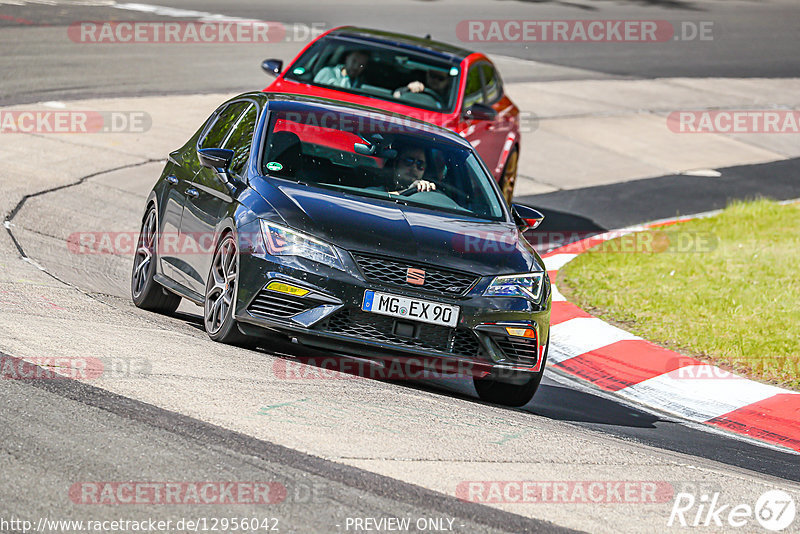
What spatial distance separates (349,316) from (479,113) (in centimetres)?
611

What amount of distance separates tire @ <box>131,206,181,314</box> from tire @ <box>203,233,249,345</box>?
110 centimetres

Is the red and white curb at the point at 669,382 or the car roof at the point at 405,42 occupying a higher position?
the car roof at the point at 405,42

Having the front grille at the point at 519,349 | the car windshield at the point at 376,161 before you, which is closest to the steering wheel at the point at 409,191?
the car windshield at the point at 376,161

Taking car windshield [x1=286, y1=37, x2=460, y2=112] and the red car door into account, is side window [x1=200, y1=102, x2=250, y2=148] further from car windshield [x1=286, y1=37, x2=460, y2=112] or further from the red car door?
the red car door

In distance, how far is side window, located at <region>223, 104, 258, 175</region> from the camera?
25.9 feet

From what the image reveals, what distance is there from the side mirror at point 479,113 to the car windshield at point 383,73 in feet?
0.61

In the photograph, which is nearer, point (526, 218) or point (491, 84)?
point (526, 218)

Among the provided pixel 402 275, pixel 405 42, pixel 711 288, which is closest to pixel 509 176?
pixel 405 42

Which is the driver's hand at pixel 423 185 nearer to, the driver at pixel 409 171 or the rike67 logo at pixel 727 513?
the driver at pixel 409 171

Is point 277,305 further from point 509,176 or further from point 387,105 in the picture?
point 509,176

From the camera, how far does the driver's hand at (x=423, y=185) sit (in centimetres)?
801

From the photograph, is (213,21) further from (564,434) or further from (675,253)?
(564,434)

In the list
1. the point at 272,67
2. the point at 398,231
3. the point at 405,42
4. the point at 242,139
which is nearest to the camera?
the point at 398,231

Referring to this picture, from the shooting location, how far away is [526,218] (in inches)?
331
